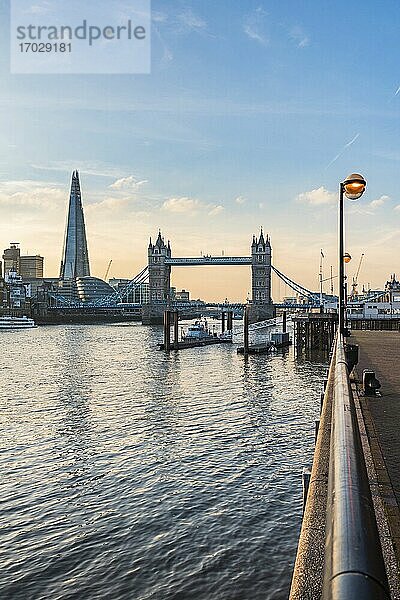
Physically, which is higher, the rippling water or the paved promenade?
the paved promenade

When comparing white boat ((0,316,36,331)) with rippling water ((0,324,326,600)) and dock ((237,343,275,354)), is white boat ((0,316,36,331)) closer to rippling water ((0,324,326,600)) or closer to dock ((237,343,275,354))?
dock ((237,343,275,354))

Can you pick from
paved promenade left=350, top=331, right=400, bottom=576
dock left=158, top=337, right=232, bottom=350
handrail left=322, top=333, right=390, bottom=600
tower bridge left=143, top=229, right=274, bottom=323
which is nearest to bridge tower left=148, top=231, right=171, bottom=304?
tower bridge left=143, top=229, right=274, bottom=323

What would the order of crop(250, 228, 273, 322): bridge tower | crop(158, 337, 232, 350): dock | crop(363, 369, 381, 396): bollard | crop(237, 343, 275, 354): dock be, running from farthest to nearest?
crop(250, 228, 273, 322): bridge tower
crop(158, 337, 232, 350): dock
crop(237, 343, 275, 354): dock
crop(363, 369, 381, 396): bollard

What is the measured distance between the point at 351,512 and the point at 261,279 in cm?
18419

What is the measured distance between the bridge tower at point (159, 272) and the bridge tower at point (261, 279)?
2754 cm

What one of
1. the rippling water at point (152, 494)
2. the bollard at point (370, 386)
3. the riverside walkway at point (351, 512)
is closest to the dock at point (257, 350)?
the rippling water at point (152, 494)

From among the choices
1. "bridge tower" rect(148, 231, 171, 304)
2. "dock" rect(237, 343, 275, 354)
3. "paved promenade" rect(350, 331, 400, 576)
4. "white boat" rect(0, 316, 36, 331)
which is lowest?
"dock" rect(237, 343, 275, 354)

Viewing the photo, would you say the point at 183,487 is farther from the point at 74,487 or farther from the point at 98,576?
the point at 98,576

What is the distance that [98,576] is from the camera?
31.3 ft

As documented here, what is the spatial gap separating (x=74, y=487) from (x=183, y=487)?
264 centimetres

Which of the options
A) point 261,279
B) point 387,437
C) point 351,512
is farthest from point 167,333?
point 261,279

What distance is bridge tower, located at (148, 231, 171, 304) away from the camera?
618 ft

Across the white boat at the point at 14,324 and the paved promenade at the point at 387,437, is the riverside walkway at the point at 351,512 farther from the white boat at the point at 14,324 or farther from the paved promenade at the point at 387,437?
the white boat at the point at 14,324

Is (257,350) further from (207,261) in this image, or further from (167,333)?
(207,261)
